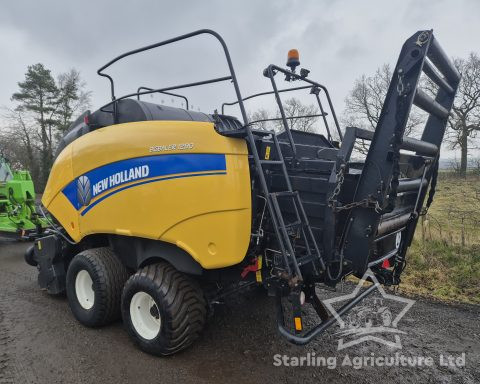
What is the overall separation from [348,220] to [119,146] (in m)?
2.12

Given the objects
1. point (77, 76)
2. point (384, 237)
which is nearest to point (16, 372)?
point (384, 237)

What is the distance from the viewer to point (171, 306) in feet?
9.66

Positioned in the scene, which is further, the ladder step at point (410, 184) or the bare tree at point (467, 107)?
the bare tree at point (467, 107)

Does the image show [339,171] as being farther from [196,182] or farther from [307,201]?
[196,182]

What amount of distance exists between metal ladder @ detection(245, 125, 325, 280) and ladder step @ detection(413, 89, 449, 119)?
3.55ft

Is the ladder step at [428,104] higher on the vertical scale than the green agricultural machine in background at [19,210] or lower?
higher

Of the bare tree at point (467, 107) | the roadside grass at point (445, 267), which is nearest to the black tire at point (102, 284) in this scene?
the roadside grass at point (445, 267)

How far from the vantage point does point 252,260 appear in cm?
297

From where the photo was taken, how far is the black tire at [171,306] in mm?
2947

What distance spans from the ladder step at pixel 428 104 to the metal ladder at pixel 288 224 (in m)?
1.08

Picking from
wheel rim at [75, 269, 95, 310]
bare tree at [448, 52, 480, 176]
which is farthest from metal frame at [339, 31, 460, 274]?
bare tree at [448, 52, 480, 176]

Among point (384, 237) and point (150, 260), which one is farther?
point (150, 260)

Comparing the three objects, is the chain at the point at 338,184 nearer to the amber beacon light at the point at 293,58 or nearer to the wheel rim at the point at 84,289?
the amber beacon light at the point at 293,58

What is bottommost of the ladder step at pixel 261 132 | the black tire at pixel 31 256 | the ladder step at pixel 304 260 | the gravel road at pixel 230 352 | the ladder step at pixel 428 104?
the gravel road at pixel 230 352
